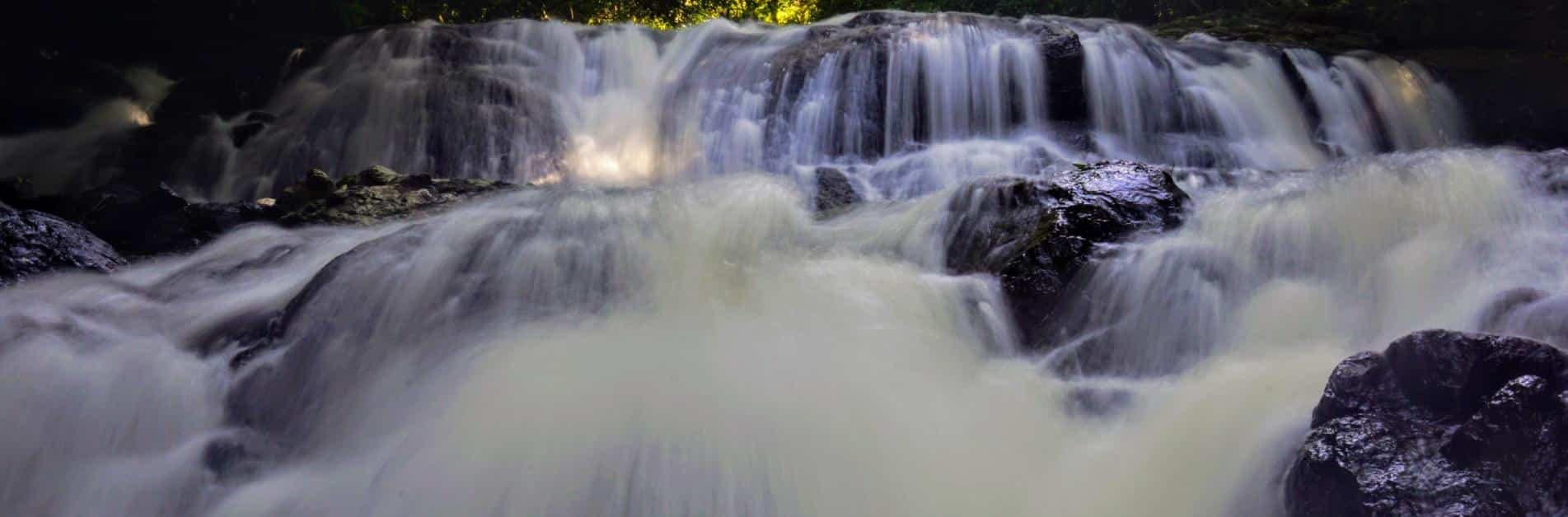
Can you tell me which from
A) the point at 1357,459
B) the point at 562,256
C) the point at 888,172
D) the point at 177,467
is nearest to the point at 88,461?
the point at 177,467

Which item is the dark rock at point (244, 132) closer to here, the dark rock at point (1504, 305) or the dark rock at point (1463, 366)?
the dark rock at point (1463, 366)

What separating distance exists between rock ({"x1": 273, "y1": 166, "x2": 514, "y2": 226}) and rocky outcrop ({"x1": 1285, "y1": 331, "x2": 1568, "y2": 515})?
196 inches

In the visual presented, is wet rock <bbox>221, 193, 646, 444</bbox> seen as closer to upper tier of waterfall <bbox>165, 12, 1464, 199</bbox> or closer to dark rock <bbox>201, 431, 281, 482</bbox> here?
dark rock <bbox>201, 431, 281, 482</bbox>

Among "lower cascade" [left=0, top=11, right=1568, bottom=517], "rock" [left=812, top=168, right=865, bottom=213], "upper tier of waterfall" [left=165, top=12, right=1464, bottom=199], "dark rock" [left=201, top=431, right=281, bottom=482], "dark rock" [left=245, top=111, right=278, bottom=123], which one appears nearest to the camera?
"lower cascade" [left=0, top=11, right=1568, bottom=517]

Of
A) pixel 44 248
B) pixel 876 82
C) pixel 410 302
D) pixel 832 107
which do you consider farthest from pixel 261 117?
pixel 410 302

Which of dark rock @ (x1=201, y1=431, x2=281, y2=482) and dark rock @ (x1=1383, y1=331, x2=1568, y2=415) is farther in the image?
dark rock @ (x1=201, y1=431, x2=281, y2=482)

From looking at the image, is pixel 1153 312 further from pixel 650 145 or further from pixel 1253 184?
pixel 650 145

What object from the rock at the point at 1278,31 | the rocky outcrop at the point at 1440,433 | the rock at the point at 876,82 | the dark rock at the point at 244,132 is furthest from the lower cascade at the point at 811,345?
the rock at the point at 1278,31

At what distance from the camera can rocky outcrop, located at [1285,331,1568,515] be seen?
2299 millimetres

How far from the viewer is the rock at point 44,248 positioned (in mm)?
4828

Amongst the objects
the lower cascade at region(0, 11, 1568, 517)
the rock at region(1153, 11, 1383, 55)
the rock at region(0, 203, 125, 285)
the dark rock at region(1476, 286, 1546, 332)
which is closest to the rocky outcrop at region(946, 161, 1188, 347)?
the lower cascade at region(0, 11, 1568, 517)

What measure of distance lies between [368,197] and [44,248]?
1693mm

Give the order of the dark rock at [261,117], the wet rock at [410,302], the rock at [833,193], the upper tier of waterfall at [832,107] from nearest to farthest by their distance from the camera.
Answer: the wet rock at [410,302]
the rock at [833,193]
the upper tier of waterfall at [832,107]
the dark rock at [261,117]

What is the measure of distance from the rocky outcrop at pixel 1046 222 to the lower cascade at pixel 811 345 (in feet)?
0.06
